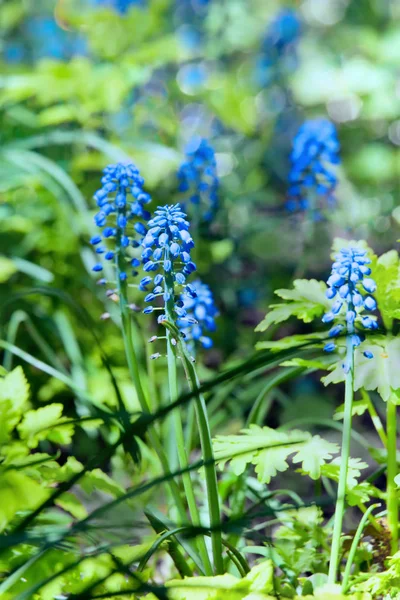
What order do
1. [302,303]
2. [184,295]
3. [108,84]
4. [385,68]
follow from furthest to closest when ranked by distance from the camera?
[385,68] < [108,84] < [302,303] < [184,295]

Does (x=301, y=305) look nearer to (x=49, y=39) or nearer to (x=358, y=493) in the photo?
(x=358, y=493)

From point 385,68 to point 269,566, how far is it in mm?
4168

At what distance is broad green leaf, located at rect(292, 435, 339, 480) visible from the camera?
130cm

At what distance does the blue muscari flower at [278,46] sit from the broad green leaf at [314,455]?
11.2ft

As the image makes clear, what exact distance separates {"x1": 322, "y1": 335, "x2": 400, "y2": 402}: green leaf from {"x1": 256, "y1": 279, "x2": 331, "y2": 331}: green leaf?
0.15m

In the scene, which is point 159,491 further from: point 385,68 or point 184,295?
point 385,68

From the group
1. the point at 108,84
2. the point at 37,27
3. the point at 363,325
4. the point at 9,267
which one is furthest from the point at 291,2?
the point at 363,325

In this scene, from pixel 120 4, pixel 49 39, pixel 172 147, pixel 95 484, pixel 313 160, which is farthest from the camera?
pixel 49 39

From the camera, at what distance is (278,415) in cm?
267

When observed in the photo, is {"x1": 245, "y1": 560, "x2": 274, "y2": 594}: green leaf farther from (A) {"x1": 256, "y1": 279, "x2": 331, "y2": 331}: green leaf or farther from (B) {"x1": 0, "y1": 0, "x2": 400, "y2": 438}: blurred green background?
(B) {"x1": 0, "y1": 0, "x2": 400, "y2": 438}: blurred green background

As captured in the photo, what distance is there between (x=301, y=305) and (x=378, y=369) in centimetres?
26

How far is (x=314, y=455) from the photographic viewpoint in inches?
51.7

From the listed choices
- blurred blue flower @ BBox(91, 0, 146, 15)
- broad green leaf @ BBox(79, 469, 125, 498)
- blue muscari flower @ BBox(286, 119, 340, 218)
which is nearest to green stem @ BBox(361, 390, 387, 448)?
broad green leaf @ BBox(79, 469, 125, 498)

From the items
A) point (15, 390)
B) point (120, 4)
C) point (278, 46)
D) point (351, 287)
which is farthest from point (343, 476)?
point (120, 4)
